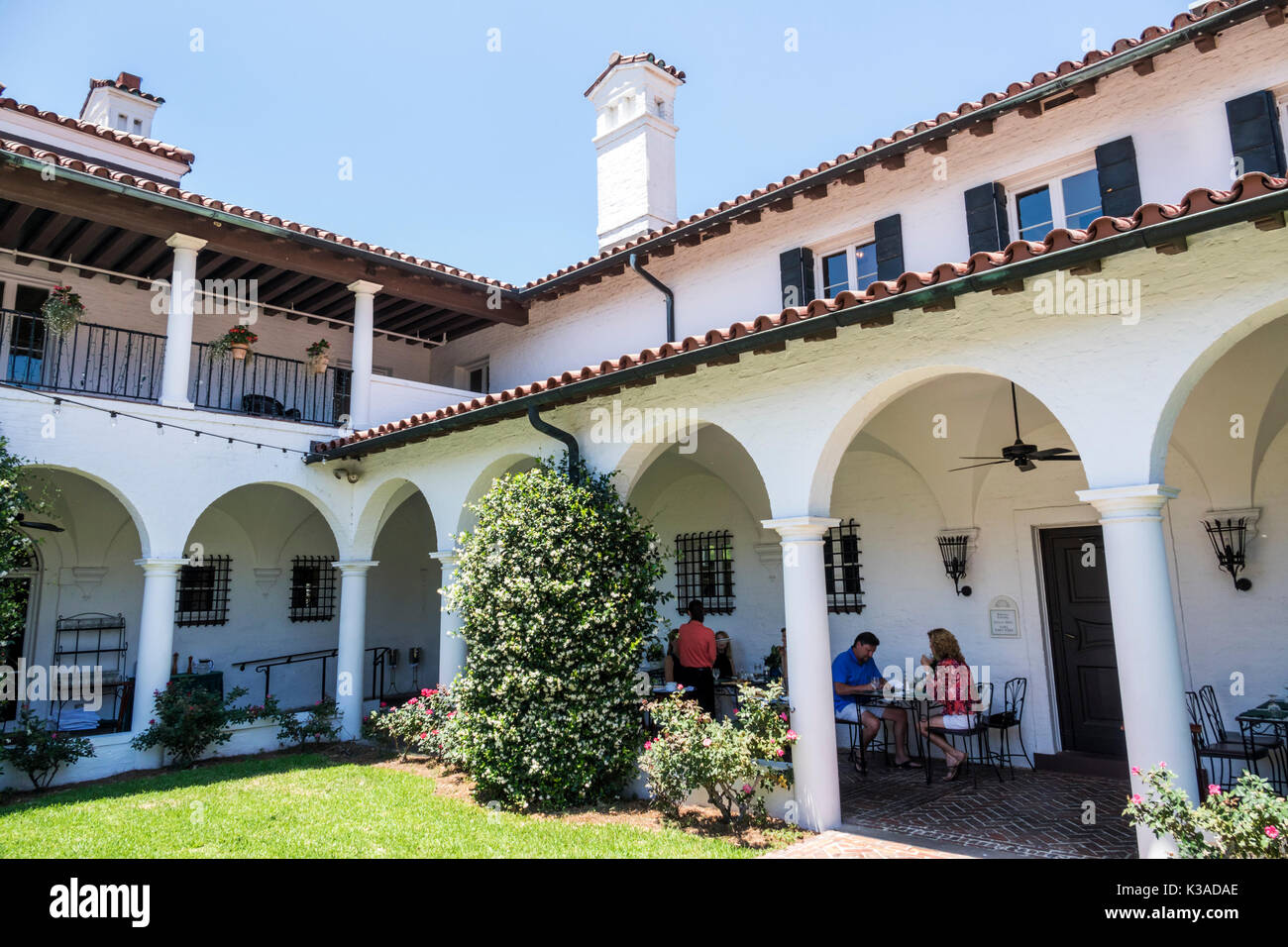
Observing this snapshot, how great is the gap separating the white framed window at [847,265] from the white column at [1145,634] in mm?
4830

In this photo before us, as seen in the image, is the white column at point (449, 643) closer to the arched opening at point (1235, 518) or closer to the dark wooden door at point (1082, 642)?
the dark wooden door at point (1082, 642)

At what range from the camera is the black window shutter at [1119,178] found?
24.2 feet

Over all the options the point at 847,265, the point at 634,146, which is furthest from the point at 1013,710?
the point at 634,146

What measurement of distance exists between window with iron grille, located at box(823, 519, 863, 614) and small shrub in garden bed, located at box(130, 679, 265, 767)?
7973mm

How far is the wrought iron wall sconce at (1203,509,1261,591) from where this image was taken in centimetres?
736

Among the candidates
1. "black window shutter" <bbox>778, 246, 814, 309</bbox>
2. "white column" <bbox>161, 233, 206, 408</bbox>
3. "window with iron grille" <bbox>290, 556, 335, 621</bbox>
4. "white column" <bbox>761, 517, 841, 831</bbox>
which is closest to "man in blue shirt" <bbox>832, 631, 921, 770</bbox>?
"white column" <bbox>761, 517, 841, 831</bbox>

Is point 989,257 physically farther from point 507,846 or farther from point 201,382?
point 201,382

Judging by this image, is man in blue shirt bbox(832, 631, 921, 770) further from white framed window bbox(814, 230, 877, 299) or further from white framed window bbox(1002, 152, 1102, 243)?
white framed window bbox(1002, 152, 1102, 243)

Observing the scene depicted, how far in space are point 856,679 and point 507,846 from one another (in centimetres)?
461

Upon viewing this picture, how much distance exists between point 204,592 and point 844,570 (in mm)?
10628

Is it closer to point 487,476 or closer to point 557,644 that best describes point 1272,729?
point 557,644

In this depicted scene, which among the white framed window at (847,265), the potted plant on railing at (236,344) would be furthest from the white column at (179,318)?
the white framed window at (847,265)
